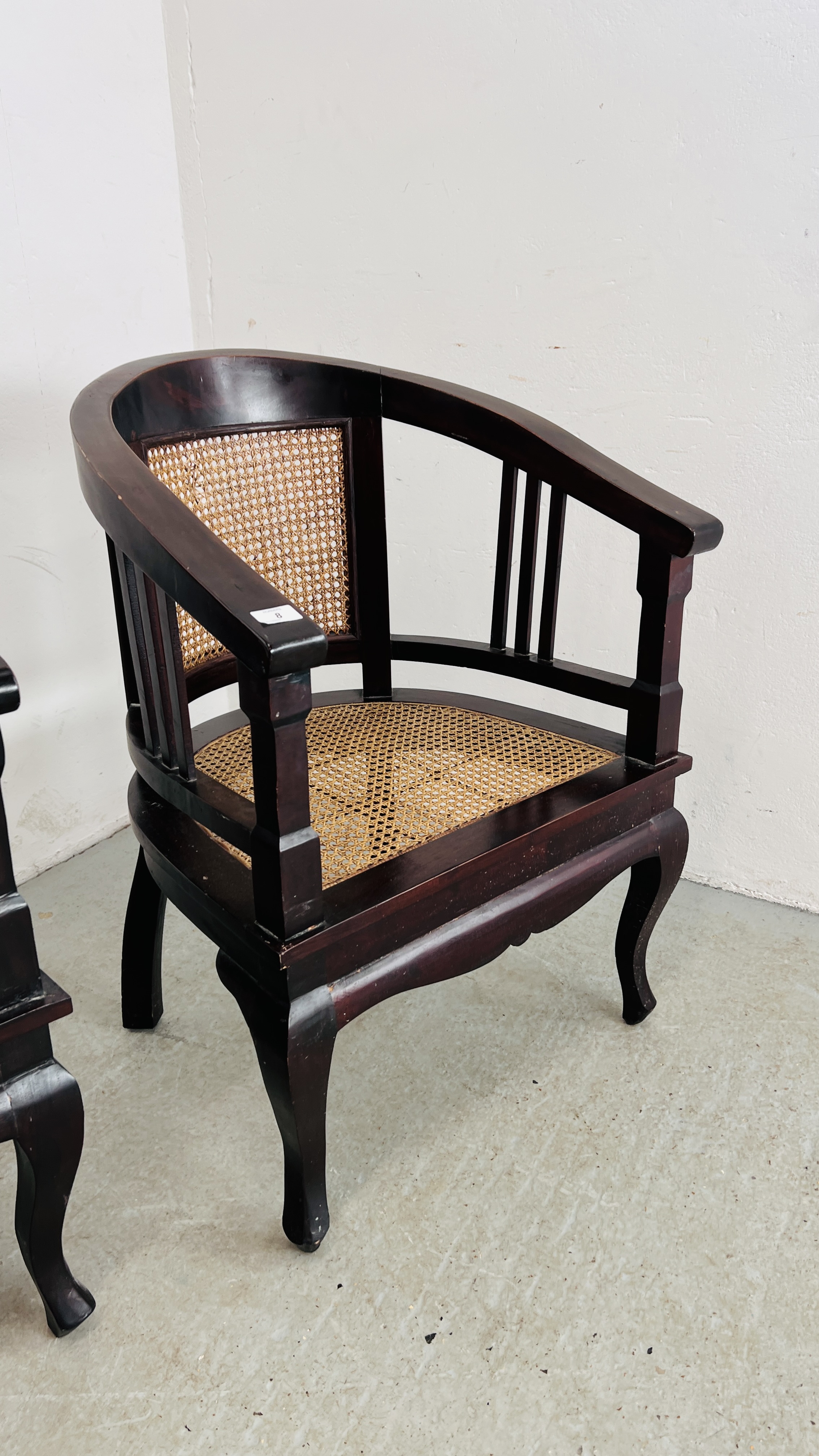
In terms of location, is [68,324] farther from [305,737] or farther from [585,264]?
[305,737]

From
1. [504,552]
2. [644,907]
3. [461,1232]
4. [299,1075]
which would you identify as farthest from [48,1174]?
[504,552]

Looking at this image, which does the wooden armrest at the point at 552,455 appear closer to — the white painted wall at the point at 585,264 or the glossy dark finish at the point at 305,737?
the glossy dark finish at the point at 305,737

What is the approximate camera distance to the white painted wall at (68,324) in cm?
174

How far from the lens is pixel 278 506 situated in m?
1.39

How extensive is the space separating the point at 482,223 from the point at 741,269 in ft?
1.53

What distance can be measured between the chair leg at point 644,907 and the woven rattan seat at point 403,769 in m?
0.14

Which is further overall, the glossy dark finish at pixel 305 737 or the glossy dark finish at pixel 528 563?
the glossy dark finish at pixel 528 563

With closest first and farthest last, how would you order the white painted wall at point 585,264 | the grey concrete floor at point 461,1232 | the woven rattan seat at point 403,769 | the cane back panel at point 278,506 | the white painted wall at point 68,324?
the grey concrete floor at point 461,1232 → the woven rattan seat at point 403,769 → the cane back panel at point 278,506 → the white painted wall at point 585,264 → the white painted wall at point 68,324

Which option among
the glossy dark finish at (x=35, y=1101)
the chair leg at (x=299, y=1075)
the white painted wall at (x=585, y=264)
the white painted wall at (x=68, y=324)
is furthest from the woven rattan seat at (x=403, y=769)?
the white painted wall at (x=68, y=324)

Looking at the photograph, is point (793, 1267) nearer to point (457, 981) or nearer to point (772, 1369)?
point (772, 1369)

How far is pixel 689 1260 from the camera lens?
110 centimetres

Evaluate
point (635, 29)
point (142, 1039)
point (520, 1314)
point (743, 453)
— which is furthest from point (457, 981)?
point (635, 29)

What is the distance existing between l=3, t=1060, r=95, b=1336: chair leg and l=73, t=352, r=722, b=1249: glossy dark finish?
0.19 m

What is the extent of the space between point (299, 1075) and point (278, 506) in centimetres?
77
